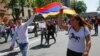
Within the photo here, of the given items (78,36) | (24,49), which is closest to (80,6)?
(24,49)

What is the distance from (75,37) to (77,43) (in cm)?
12

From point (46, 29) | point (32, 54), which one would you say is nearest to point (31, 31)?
point (46, 29)

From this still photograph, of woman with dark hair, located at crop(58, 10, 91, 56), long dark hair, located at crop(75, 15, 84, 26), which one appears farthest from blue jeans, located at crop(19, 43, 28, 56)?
long dark hair, located at crop(75, 15, 84, 26)

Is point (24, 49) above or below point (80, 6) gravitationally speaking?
above

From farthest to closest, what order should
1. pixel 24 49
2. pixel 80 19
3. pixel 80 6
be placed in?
pixel 80 6 < pixel 24 49 < pixel 80 19

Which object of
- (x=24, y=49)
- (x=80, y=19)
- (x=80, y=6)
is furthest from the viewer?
(x=80, y=6)

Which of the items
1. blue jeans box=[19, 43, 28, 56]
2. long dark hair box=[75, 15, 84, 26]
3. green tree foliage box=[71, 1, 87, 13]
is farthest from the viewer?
green tree foliage box=[71, 1, 87, 13]

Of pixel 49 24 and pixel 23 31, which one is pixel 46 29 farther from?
pixel 23 31

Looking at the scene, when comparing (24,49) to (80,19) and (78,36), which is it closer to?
(78,36)

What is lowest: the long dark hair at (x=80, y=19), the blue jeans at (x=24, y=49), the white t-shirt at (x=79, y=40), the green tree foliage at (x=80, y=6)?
the green tree foliage at (x=80, y=6)

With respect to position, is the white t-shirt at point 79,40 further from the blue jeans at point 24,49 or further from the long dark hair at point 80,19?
the blue jeans at point 24,49

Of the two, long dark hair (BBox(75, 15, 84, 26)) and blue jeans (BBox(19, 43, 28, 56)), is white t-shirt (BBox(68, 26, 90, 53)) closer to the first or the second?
long dark hair (BBox(75, 15, 84, 26))

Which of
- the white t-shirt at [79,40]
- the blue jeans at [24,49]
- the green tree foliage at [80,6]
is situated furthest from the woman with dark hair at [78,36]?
the green tree foliage at [80,6]

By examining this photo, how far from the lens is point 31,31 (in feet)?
118
